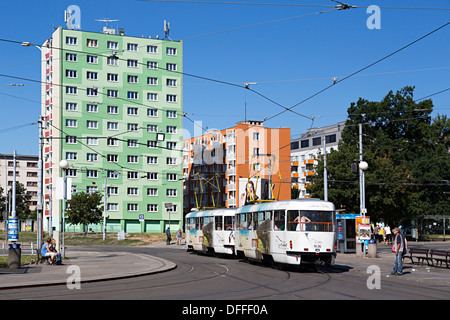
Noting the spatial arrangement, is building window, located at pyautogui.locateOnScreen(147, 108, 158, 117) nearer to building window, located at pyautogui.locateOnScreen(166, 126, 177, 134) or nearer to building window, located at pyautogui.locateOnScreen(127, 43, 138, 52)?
building window, located at pyautogui.locateOnScreen(166, 126, 177, 134)

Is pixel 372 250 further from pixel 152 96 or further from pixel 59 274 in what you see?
pixel 152 96

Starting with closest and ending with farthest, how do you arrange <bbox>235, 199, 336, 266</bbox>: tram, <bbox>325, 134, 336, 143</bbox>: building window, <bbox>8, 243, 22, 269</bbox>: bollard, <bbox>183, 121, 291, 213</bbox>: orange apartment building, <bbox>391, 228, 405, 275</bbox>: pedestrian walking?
1. <bbox>391, 228, 405, 275</bbox>: pedestrian walking
2. <bbox>8, 243, 22, 269</bbox>: bollard
3. <bbox>235, 199, 336, 266</bbox>: tram
4. <bbox>183, 121, 291, 213</bbox>: orange apartment building
5. <bbox>325, 134, 336, 143</bbox>: building window

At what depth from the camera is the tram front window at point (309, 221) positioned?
24.3 m

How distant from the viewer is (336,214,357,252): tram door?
3693 centimetres

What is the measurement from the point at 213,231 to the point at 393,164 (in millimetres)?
38784

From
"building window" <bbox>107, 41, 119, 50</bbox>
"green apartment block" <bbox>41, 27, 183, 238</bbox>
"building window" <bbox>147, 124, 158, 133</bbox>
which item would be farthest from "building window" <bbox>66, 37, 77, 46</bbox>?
"building window" <bbox>147, 124, 158, 133</bbox>

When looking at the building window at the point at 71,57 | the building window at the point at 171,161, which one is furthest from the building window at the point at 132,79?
the building window at the point at 171,161

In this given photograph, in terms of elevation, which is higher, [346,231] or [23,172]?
[23,172]

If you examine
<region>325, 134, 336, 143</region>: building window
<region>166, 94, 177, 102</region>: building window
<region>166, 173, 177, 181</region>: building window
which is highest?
<region>166, 94, 177, 102</region>: building window

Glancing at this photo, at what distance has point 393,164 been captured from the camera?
230 feet

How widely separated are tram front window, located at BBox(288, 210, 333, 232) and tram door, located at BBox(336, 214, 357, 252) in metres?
12.6

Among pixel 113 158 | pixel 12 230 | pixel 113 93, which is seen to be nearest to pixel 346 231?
pixel 12 230
